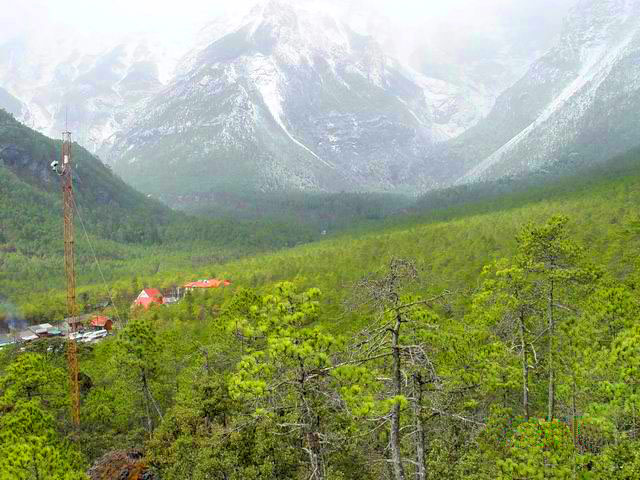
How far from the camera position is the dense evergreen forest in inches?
553

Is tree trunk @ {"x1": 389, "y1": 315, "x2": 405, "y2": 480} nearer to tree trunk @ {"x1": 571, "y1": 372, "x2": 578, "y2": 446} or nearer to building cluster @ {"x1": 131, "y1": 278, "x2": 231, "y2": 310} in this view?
tree trunk @ {"x1": 571, "y1": 372, "x2": 578, "y2": 446}

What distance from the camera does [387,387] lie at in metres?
15.9

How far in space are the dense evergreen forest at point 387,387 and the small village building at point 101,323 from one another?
39.0m

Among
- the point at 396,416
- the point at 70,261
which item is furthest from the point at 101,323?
the point at 396,416

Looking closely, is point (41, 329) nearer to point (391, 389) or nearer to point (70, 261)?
point (70, 261)

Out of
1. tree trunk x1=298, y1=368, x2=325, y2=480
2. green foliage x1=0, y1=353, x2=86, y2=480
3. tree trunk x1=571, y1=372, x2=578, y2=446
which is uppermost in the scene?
tree trunk x1=298, y1=368, x2=325, y2=480

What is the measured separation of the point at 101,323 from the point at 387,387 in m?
93.4

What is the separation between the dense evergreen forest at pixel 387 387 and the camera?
1405 centimetres

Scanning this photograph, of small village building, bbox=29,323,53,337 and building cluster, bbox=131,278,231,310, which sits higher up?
building cluster, bbox=131,278,231,310

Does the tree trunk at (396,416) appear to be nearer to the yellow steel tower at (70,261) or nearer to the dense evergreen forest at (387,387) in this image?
the dense evergreen forest at (387,387)

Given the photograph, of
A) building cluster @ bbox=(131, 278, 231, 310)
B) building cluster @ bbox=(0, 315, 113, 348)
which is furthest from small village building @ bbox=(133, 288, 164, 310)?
building cluster @ bbox=(0, 315, 113, 348)

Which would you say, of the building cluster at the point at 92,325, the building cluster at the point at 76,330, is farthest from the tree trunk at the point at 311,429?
the building cluster at the point at 76,330

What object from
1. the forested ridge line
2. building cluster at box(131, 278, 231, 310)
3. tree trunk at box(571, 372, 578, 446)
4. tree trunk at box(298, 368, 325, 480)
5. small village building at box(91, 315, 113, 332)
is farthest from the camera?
building cluster at box(131, 278, 231, 310)

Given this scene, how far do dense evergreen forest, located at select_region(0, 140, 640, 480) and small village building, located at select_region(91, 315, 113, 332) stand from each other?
39.0m
